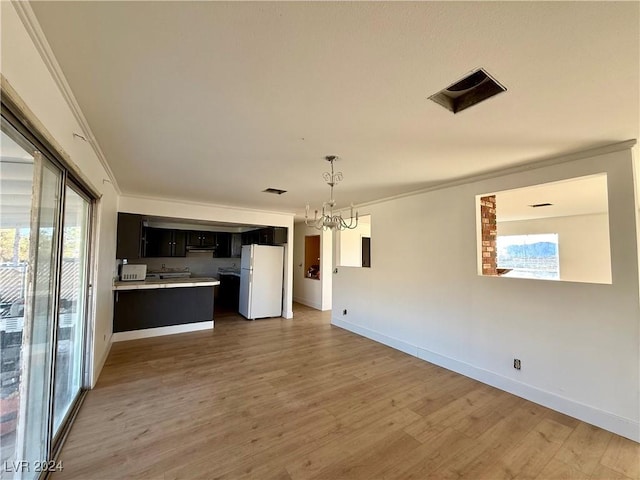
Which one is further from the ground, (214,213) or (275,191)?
(275,191)

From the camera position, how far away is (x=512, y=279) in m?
3.09

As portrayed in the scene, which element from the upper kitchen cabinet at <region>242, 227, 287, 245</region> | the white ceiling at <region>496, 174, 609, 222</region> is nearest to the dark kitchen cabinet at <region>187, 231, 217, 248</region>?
the upper kitchen cabinet at <region>242, 227, 287, 245</region>

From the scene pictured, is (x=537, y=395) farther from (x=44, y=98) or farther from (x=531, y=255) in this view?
(x=531, y=255)

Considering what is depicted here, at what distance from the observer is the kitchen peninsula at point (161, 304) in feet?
14.9

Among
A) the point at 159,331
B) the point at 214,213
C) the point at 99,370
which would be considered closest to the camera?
the point at 99,370

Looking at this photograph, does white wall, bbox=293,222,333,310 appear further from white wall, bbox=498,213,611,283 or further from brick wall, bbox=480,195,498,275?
white wall, bbox=498,213,611,283

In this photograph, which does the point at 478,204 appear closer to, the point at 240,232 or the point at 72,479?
the point at 72,479

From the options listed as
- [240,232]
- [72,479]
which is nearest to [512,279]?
[72,479]

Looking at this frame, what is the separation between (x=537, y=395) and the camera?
2836mm

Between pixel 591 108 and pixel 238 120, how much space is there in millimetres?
2428

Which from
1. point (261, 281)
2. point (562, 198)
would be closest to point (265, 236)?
point (261, 281)

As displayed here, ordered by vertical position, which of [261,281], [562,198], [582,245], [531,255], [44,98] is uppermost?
[562,198]

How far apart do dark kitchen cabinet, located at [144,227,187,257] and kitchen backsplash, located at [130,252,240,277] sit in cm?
39

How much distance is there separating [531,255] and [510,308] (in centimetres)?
540
